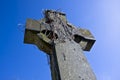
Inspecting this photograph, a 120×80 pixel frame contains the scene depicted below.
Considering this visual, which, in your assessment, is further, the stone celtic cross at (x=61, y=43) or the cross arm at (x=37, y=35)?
the cross arm at (x=37, y=35)

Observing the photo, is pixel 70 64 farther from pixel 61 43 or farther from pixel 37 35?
pixel 37 35

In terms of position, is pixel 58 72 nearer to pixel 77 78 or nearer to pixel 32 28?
pixel 77 78

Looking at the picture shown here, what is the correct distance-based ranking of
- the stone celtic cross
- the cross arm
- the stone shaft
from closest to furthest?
the stone shaft
the stone celtic cross
the cross arm

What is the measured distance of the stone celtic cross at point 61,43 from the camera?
3293 millimetres

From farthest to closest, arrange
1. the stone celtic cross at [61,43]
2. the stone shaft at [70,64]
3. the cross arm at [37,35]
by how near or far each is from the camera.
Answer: the cross arm at [37,35], the stone celtic cross at [61,43], the stone shaft at [70,64]

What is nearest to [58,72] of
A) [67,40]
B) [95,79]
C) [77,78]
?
[77,78]

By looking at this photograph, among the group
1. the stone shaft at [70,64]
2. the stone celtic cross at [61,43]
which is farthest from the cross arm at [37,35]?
the stone shaft at [70,64]

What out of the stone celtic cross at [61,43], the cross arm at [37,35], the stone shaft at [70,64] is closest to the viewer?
the stone shaft at [70,64]

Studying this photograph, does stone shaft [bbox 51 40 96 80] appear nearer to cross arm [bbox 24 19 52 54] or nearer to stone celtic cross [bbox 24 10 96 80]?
stone celtic cross [bbox 24 10 96 80]

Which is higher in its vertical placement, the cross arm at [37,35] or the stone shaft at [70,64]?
the cross arm at [37,35]

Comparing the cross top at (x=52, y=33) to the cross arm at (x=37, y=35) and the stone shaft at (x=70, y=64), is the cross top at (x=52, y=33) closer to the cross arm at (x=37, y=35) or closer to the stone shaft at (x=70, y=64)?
the cross arm at (x=37, y=35)

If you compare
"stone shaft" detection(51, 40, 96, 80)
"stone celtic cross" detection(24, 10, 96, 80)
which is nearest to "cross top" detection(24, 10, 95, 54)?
"stone celtic cross" detection(24, 10, 96, 80)

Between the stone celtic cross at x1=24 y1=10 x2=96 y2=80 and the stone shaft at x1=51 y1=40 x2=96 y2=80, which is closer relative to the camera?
the stone shaft at x1=51 y1=40 x2=96 y2=80

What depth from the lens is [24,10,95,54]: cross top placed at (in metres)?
4.24
